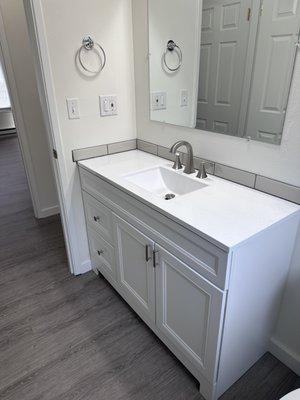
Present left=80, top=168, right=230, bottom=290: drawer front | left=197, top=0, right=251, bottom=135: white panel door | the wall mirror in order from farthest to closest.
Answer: left=197, top=0, right=251, bottom=135: white panel door
the wall mirror
left=80, top=168, right=230, bottom=290: drawer front

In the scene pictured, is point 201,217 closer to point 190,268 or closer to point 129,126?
point 190,268

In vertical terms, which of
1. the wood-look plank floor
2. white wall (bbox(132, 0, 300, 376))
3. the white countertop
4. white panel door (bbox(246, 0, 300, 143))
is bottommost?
the wood-look plank floor

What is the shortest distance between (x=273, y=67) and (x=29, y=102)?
224 centimetres

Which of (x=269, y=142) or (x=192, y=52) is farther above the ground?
(x=192, y=52)

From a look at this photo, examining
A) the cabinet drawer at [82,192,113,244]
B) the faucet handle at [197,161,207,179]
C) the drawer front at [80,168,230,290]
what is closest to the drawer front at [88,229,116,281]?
the cabinet drawer at [82,192,113,244]

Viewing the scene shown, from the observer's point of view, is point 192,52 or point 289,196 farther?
point 192,52

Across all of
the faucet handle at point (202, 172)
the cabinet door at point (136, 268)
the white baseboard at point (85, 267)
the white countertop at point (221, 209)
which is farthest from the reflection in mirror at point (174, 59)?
the white baseboard at point (85, 267)

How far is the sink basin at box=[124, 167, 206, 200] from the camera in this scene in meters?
1.55

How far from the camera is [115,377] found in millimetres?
1442

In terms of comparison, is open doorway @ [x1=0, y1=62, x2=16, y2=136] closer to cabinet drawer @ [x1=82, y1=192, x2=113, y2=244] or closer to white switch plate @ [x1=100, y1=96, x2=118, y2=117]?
white switch plate @ [x1=100, y1=96, x2=118, y2=117]

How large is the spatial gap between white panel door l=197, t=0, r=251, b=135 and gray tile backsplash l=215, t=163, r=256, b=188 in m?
0.18

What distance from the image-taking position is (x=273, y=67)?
118cm

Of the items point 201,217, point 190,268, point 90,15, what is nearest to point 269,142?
point 201,217

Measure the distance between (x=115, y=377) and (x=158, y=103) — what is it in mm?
1588
